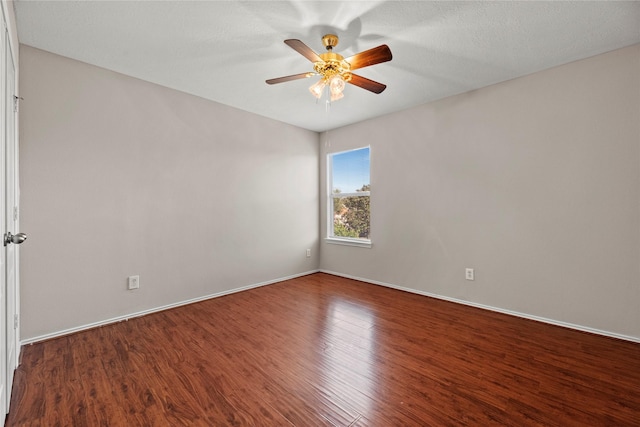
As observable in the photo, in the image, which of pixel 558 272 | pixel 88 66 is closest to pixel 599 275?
pixel 558 272

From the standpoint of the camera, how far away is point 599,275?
2.42 metres

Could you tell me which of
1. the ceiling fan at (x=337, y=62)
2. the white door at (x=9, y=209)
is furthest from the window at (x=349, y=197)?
the white door at (x=9, y=209)

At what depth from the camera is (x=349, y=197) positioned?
4.51 meters

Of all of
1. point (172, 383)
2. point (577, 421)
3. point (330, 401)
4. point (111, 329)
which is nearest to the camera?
point (577, 421)

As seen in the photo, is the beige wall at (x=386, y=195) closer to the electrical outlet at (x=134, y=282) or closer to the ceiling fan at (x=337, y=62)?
the electrical outlet at (x=134, y=282)

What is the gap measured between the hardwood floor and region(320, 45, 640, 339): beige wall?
14.1 inches

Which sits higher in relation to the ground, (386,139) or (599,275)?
(386,139)

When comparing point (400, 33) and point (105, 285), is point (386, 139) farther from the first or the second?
point (105, 285)

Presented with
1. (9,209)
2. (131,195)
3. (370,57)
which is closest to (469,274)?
(370,57)

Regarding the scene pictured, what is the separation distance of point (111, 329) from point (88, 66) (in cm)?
238

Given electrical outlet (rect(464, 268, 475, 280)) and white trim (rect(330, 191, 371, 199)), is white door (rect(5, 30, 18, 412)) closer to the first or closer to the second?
white trim (rect(330, 191, 371, 199))

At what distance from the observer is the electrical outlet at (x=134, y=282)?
9.16 ft

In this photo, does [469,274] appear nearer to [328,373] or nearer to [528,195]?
[528,195]

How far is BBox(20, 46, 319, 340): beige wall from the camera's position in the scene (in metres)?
2.33
